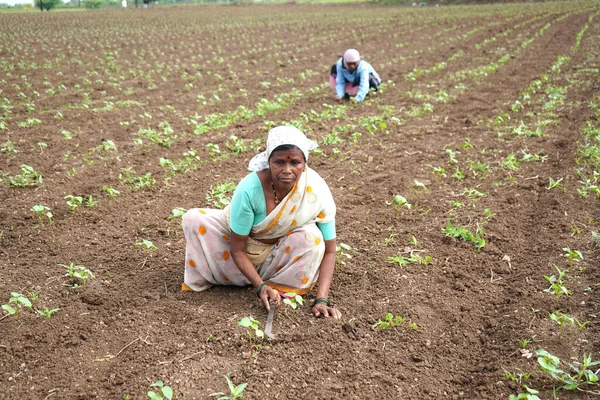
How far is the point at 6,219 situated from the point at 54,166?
1300mm

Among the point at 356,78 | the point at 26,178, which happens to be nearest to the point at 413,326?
the point at 26,178

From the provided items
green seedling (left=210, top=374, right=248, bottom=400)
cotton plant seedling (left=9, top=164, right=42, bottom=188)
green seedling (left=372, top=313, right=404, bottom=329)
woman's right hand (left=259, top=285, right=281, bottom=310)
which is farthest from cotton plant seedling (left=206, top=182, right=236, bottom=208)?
green seedling (left=210, top=374, right=248, bottom=400)

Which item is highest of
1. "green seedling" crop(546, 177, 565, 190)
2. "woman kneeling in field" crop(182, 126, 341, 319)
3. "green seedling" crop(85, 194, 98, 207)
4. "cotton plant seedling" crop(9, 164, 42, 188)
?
"woman kneeling in field" crop(182, 126, 341, 319)

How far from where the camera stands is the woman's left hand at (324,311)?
2951 mm

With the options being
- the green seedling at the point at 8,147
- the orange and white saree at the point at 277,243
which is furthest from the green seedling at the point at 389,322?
the green seedling at the point at 8,147

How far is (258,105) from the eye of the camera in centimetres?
805

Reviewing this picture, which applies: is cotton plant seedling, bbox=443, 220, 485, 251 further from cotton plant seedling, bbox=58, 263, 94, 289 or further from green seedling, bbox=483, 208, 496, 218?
cotton plant seedling, bbox=58, 263, 94, 289

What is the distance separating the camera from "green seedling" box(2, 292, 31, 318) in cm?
272

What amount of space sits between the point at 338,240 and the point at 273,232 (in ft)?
3.44

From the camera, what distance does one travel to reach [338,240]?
3963 mm

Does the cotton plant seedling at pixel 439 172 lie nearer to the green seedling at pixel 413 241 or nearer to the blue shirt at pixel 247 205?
the green seedling at pixel 413 241

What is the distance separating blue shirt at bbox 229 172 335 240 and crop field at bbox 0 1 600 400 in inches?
20.5

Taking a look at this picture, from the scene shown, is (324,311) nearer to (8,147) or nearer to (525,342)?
(525,342)

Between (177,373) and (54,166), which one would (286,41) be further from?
(177,373)
